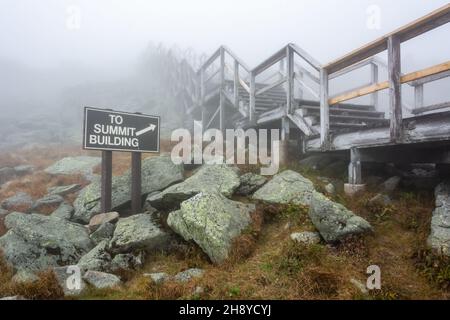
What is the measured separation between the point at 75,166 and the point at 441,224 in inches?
536

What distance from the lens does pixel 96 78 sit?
4053 centimetres

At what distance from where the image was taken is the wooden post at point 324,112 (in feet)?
24.9

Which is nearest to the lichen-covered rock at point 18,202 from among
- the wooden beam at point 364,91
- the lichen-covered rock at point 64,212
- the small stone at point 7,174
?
the lichen-covered rock at point 64,212

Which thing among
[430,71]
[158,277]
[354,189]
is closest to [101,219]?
[158,277]

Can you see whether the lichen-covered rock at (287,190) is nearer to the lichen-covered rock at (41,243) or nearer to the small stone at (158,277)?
the small stone at (158,277)

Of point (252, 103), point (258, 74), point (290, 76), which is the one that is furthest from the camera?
point (258, 74)

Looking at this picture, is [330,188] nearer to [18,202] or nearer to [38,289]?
[38,289]

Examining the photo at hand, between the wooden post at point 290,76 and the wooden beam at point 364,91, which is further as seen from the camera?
the wooden post at point 290,76

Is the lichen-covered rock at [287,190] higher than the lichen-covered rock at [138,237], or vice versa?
the lichen-covered rock at [287,190]

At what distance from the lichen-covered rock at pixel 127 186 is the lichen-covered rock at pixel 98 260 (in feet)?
7.72

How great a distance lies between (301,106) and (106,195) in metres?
6.17

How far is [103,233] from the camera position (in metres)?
7.02

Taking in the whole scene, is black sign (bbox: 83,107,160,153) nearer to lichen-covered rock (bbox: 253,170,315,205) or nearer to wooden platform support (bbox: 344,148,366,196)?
lichen-covered rock (bbox: 253,170,315,205)
